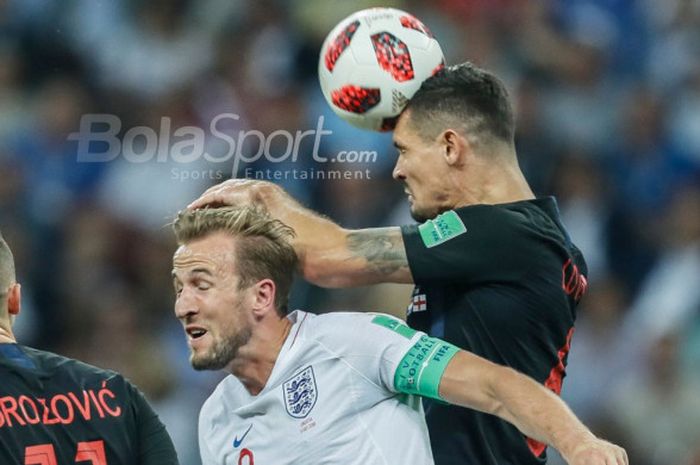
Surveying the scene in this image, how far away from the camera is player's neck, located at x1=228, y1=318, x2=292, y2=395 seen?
11.8 ft

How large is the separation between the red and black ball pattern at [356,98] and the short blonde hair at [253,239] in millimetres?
650

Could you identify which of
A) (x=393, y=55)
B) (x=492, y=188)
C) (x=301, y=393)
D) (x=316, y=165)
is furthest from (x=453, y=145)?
(x=316, y=165)

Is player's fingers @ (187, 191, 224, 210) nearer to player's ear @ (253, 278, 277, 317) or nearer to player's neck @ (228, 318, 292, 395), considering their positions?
player's ear @ (253, 278, 277, 317)

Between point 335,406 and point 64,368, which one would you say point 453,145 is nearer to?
point 335,406

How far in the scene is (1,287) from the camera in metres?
3.66

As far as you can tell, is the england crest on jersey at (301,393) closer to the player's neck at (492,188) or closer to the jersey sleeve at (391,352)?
the jersey sleeve at (391,352)

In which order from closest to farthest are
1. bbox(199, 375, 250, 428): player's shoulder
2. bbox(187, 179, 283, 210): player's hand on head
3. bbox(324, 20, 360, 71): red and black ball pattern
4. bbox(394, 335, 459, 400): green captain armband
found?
bbox(394, 335, 459, 400): green captain armband, bbox(199, 375, 250, 428): player's shoulder, bbox(187, 179, 283, 210): player's hand on head, bbox(324, 20, 360, 71): red and black ball pattern

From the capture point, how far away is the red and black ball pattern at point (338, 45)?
14.2 feet

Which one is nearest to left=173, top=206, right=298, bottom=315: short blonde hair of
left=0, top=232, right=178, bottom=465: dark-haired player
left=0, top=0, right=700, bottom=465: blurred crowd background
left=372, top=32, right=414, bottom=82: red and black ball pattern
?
left=0, top=232, right=178, bottom=465: dark-haired player

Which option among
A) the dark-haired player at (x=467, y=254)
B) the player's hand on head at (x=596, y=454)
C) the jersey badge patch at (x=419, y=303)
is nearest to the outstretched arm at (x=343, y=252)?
the dark-haired player at (x=467, y=254)

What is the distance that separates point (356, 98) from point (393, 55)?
0.20 metres

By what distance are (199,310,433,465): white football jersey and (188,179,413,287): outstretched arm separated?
0.79 ft

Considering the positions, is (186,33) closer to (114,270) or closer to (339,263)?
(114,270)

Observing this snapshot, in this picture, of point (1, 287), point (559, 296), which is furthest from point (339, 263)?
point (1, 287)
